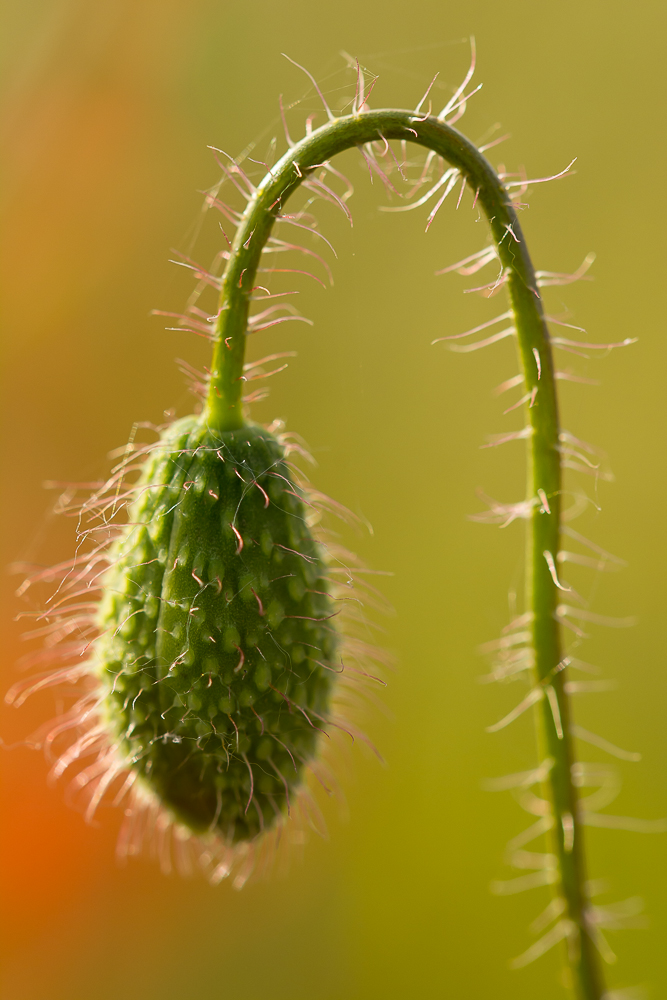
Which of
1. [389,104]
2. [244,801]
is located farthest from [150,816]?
[389,104]

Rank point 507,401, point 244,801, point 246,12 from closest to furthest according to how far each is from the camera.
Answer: point 244,801 → point 246,12 → point 507,401

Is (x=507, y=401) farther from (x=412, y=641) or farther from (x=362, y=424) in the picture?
(x=412, y=641)

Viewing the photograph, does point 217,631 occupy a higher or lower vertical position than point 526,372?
lower
